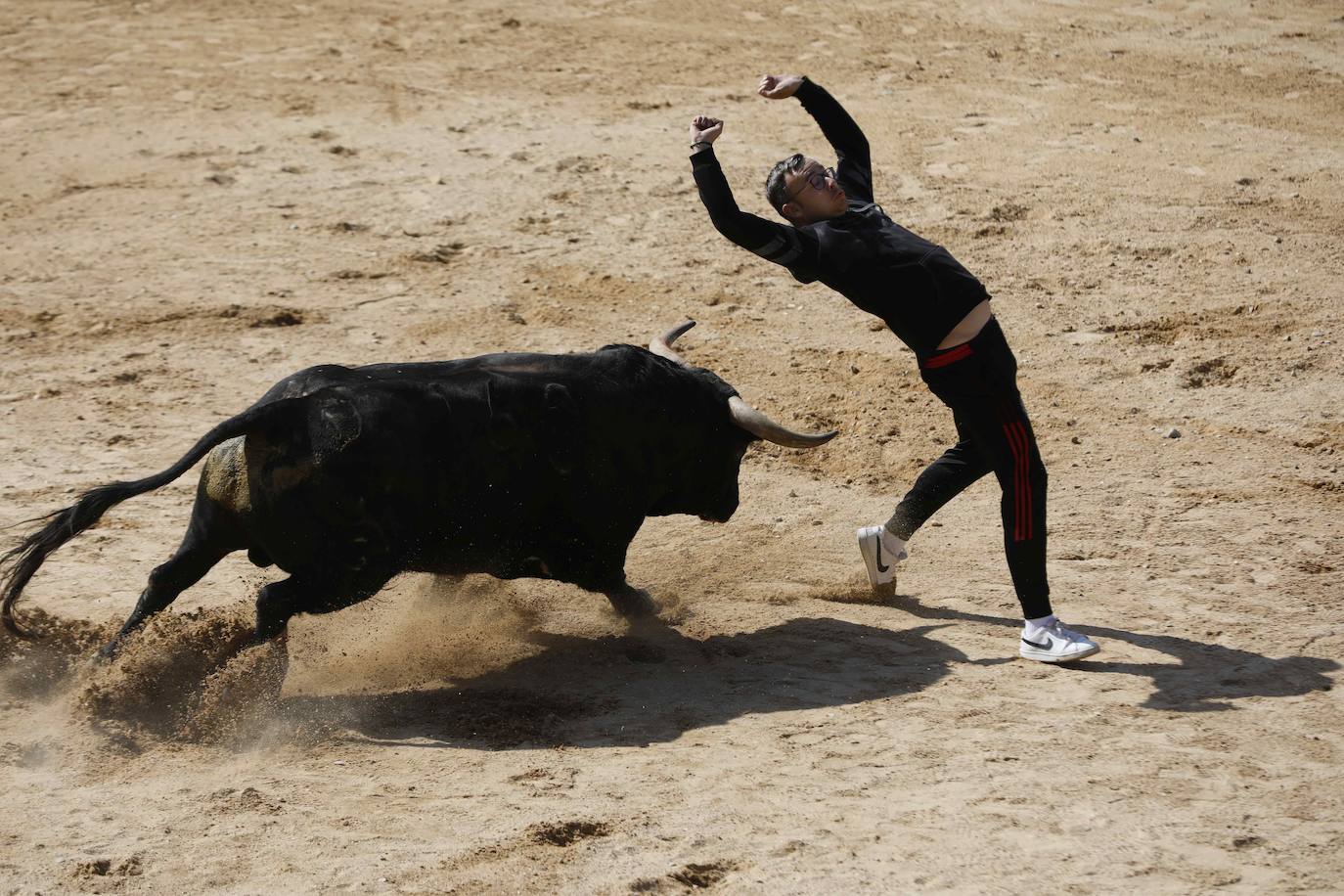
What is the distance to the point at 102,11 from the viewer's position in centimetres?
1486

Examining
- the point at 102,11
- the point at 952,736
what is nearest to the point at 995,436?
the point at 952,736

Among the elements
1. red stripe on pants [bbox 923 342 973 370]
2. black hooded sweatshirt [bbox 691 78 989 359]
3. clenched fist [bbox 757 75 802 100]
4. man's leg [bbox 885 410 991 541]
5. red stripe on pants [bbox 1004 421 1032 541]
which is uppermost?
clenched fist [bbox 757 75 802 100]

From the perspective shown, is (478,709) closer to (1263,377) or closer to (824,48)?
(1263,377)

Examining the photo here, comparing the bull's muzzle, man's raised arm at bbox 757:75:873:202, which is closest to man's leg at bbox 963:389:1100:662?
the bull's muzzle

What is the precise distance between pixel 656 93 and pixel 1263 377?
5.92 m

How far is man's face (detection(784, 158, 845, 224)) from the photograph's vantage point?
5.82 metres

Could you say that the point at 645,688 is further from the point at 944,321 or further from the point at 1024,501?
the point at 944,321

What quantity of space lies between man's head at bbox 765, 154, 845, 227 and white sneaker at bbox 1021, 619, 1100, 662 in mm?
1806

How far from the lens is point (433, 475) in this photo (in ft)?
18.7

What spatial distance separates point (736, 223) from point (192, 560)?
2.43 meters

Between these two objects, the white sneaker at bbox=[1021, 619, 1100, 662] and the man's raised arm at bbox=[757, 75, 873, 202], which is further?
the man's raised arm at bbox=[757, 75, 873, 202]

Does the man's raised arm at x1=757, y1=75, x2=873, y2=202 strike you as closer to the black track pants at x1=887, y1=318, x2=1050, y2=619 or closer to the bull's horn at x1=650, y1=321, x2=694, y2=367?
the black track pants at x1=887, y1=318, x2=1050, y2=619

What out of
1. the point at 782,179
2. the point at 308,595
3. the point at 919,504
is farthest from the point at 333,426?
the point at 919,504

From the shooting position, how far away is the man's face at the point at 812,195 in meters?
5.82
